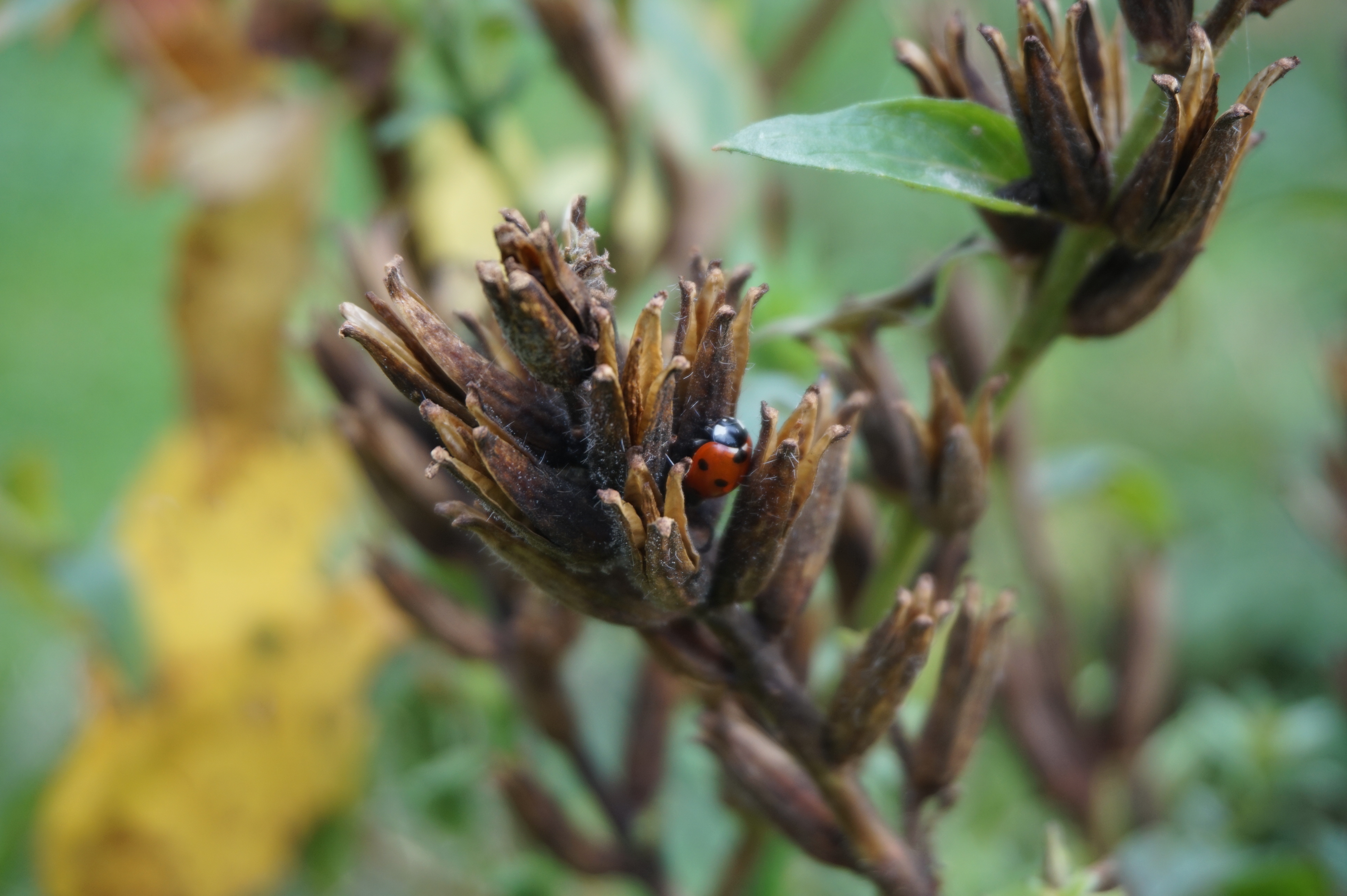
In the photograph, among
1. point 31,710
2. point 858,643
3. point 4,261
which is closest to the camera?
point 858,643

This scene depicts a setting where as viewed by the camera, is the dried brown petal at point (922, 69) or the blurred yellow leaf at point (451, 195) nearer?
the dried brown petal at point (922, 69)

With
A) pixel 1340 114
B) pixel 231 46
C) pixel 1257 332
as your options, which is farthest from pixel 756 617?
pixel 1257 332

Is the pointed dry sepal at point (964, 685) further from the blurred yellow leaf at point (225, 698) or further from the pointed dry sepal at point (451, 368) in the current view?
the blurred yellow leaf at point (225, 698)

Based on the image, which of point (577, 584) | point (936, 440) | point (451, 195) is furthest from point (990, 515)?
point (577, 584)

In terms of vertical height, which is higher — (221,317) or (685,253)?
(221,317)

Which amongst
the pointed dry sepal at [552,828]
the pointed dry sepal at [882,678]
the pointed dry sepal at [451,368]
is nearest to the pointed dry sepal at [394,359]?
the pointed dry sepal at [451,368]

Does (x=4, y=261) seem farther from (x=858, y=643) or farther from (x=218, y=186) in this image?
(x=858, y=643)
